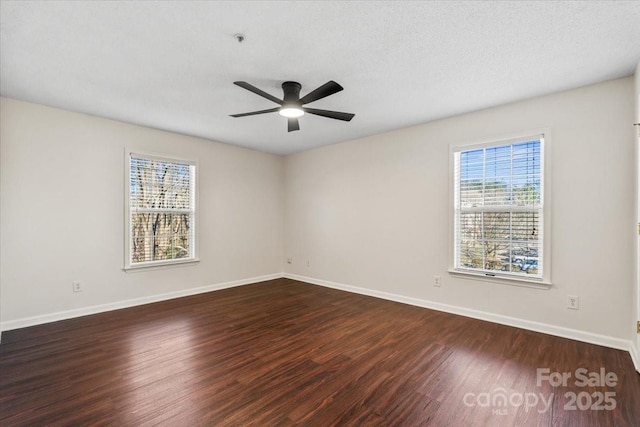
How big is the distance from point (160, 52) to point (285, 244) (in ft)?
14.4

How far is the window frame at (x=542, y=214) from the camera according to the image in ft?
10.4

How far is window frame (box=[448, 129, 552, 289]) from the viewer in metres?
3.17

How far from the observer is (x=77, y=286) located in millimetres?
3730

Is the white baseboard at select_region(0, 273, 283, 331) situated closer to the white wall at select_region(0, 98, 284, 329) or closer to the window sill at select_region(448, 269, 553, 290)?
the white wall at select_region(0, 98, 284, 329)

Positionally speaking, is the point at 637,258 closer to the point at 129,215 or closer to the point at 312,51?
the point at 312,51

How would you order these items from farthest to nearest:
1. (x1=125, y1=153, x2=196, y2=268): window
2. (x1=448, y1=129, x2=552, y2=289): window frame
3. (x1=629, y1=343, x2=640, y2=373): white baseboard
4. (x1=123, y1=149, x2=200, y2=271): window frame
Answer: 1. (x1=125, y1=153, x2=196, y2=268): window
2. (x1=123, y1=149, x2=200, y2=271): window frame
3. (x1=448, y1=129, x2=552, y2=289): window frame
4. (x1=629, y1=343, x2=640, y2=373): white baseboard

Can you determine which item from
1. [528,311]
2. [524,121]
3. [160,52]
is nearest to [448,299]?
[528,311]

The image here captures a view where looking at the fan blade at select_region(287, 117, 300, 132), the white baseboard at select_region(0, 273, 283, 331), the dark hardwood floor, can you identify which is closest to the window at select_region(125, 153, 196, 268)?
the white baseboard at select_region(0, 273, 283, 331)

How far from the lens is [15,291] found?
3332mm

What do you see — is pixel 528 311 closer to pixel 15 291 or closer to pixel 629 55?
pixel 629 55

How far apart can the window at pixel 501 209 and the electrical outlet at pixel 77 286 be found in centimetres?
477

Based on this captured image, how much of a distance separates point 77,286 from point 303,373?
323 cm

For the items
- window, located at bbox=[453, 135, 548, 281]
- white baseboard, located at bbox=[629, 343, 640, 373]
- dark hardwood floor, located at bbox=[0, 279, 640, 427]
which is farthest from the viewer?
window, located at bbox=[453, 135, 548, 281]

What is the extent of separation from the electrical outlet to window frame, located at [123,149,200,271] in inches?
19.6
